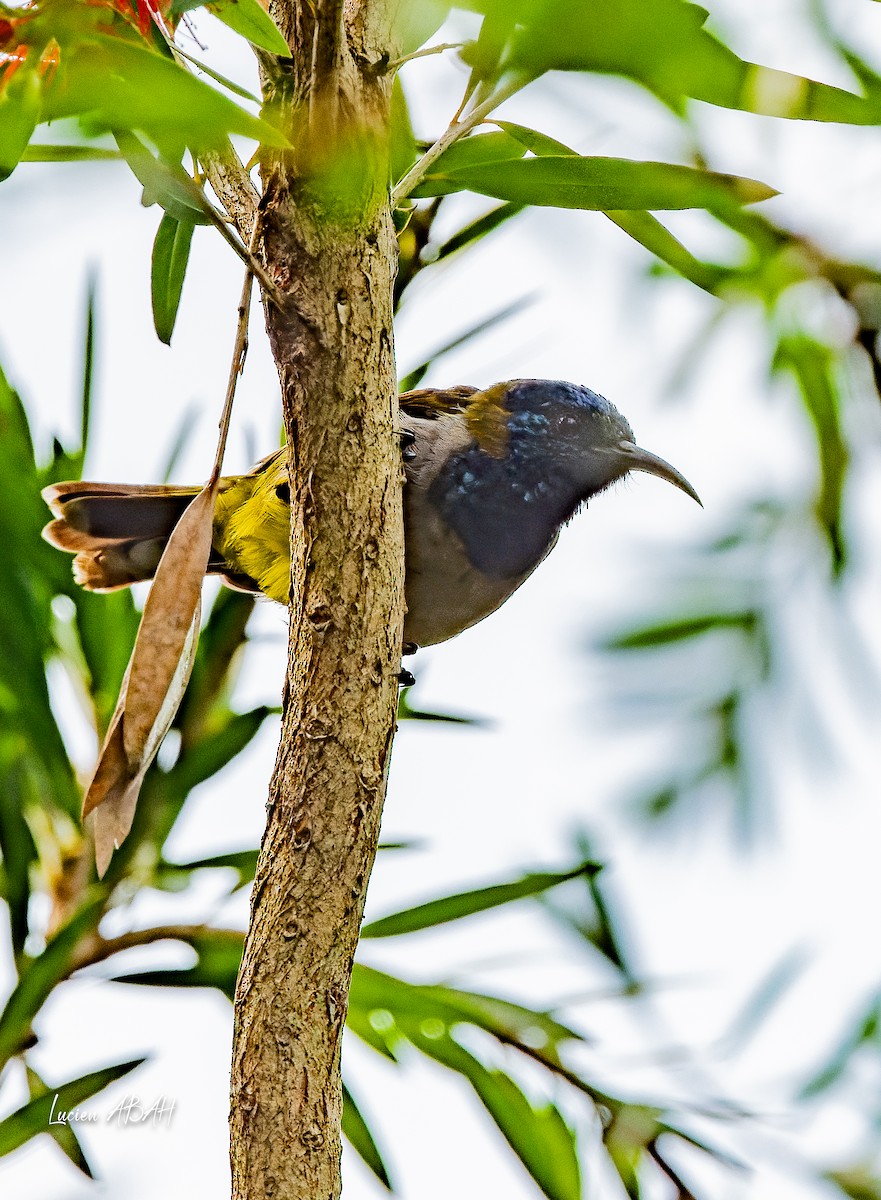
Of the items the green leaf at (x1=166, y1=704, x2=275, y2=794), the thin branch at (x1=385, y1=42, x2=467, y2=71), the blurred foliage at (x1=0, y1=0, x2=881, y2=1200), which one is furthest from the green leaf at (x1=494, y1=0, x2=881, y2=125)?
the green leaf at (x1=166, y1=704, x2=275, y2=794)

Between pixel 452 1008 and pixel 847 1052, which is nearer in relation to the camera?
pixel 847 1052

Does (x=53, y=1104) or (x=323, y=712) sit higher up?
(x=323, y=712)

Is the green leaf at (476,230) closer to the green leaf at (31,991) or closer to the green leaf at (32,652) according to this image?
the green leaf at (32,652)

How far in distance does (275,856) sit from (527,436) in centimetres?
135

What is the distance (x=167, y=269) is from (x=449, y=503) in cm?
92

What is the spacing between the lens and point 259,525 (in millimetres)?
2479

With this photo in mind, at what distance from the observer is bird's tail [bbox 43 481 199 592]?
103 inches

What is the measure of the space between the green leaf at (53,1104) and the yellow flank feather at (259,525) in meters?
0.94

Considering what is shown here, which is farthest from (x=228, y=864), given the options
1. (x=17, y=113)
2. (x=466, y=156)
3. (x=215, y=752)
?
(x=17, y=113)

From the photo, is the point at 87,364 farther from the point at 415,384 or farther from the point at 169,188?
the point at 169,188

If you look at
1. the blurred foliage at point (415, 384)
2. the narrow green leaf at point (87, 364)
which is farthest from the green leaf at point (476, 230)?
the narrow green leaf at point (87, 364)

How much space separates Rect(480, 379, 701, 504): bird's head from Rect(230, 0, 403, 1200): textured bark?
1163 mm

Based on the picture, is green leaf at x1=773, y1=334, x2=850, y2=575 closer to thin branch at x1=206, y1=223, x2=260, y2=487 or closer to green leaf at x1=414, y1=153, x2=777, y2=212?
green leaf at x1=414, y1=153, x2=777, y2=212

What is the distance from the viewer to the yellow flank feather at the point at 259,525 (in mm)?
2441
